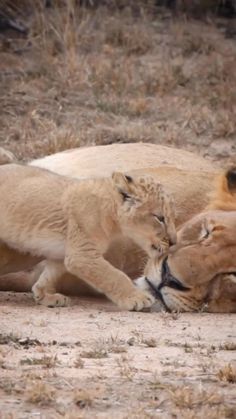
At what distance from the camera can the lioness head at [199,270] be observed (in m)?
5.74

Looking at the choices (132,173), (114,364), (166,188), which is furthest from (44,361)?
(166,188)

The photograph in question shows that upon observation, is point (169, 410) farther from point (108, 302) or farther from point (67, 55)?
point (67, 55)

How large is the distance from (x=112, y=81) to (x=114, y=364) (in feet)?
19.7

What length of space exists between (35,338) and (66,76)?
5635mm

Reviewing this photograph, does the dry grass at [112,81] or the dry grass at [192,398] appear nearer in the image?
the dry grass at [192,398]

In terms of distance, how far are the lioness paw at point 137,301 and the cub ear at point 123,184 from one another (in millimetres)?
435

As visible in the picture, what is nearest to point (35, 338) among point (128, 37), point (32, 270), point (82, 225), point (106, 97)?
point (82, 225)

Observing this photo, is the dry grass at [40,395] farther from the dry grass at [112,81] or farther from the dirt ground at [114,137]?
the dry grass at [112,81]

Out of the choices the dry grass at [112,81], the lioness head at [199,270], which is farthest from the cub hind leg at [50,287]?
the dry grass at [112,81]

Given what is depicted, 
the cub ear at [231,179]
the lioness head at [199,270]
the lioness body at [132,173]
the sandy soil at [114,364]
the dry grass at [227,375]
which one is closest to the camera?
the sandy soil at [114,364]

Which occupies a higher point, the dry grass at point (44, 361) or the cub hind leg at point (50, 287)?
the dry grass at point (44, 361)

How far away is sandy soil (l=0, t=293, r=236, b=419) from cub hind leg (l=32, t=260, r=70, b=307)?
0.29ft

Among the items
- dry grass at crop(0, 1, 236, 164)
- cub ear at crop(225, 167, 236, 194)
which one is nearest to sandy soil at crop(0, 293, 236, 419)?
cub ear at crop(225, 167, 236, 194)

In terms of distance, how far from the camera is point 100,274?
592 cm
